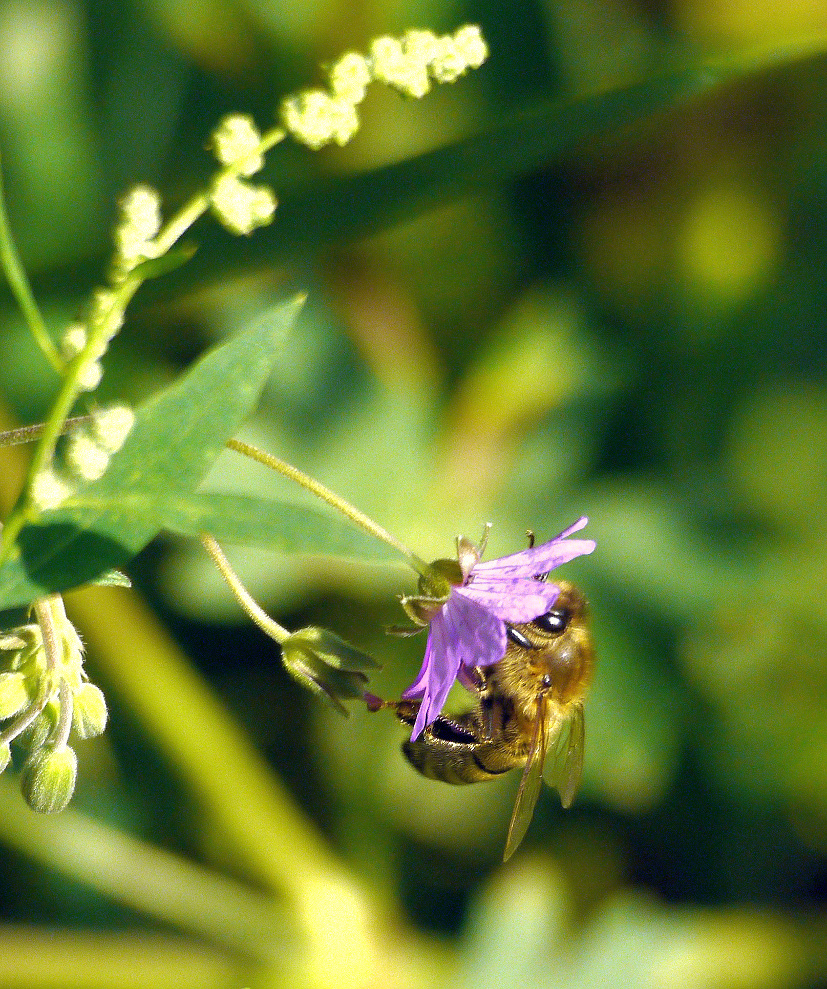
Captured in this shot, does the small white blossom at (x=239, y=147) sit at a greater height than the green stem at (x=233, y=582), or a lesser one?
greater

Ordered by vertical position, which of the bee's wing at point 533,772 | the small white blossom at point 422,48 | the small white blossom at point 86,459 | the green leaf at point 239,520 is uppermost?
the small white blossom at point 422,48

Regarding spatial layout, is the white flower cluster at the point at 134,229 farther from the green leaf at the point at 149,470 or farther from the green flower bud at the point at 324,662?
the green flower bud at the point at 324,662

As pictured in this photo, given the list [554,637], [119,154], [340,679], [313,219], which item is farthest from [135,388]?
[340,679]

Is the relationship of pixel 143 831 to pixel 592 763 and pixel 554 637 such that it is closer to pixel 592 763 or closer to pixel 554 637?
pixel 592 763

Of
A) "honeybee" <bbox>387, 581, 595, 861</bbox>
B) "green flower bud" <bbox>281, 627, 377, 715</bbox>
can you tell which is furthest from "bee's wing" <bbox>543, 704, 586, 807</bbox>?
"green flower bud" <bbox>281, 627, 377, 715</bbox>

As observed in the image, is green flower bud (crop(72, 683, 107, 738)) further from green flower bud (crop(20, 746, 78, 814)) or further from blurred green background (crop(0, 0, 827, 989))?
blurred green background (crop(0, 0, 827, 989))

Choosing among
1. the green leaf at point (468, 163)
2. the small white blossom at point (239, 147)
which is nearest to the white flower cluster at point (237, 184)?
the small white blossom at point (239, 147)

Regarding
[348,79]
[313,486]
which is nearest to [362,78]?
[348,79]
